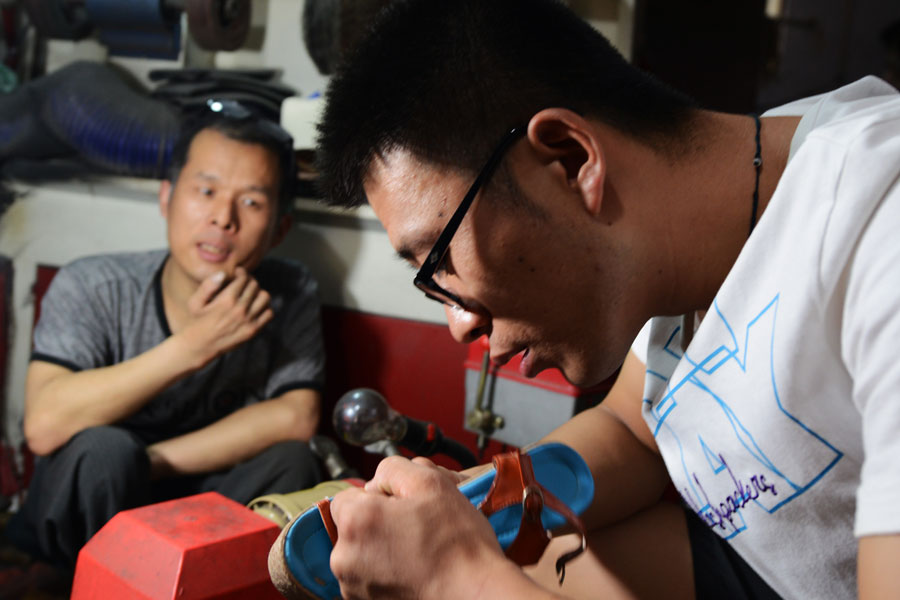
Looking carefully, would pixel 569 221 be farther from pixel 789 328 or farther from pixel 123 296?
pixel 123 296

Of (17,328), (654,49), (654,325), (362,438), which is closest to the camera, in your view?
(654,325)

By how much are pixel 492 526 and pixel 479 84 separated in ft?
1.49

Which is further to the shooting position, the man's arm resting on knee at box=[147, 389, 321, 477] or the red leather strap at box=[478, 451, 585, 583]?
the man's arm resting on knee at box=[147, 389, 321, 477]

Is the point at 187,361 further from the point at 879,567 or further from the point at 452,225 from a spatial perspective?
the point at 879,567

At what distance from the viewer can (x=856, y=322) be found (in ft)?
1.97

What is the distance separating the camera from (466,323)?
32.6 inches

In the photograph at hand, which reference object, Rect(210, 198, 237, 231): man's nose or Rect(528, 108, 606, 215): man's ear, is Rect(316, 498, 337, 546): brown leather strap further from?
Rect(210, 198, 237, 231): man's nose

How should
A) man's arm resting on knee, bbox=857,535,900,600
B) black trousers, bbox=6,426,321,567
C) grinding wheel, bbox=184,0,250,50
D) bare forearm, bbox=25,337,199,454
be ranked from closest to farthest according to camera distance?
1. man's arm resting on knee, bbox=857,535,900,600
2. black trousers, bbox=6,426,321,567
3. bare forearm, bbox=25,337,199,454
4. grinding wheel, bbox=184,0,250,50

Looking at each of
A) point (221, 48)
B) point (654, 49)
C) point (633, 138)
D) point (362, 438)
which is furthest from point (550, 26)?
point (654, 49)

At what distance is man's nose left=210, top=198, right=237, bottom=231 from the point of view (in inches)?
62.4

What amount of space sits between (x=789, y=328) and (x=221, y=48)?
5.86 feet

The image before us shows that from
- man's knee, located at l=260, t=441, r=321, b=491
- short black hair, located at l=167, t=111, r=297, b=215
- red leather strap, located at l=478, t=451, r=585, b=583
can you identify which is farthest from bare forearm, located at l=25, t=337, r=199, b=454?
red leather strap, located at l=478, t=451, r=585, b=583

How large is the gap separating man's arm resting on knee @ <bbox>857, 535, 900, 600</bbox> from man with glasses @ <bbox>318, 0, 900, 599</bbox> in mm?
104

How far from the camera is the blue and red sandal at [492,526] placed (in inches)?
30.4
